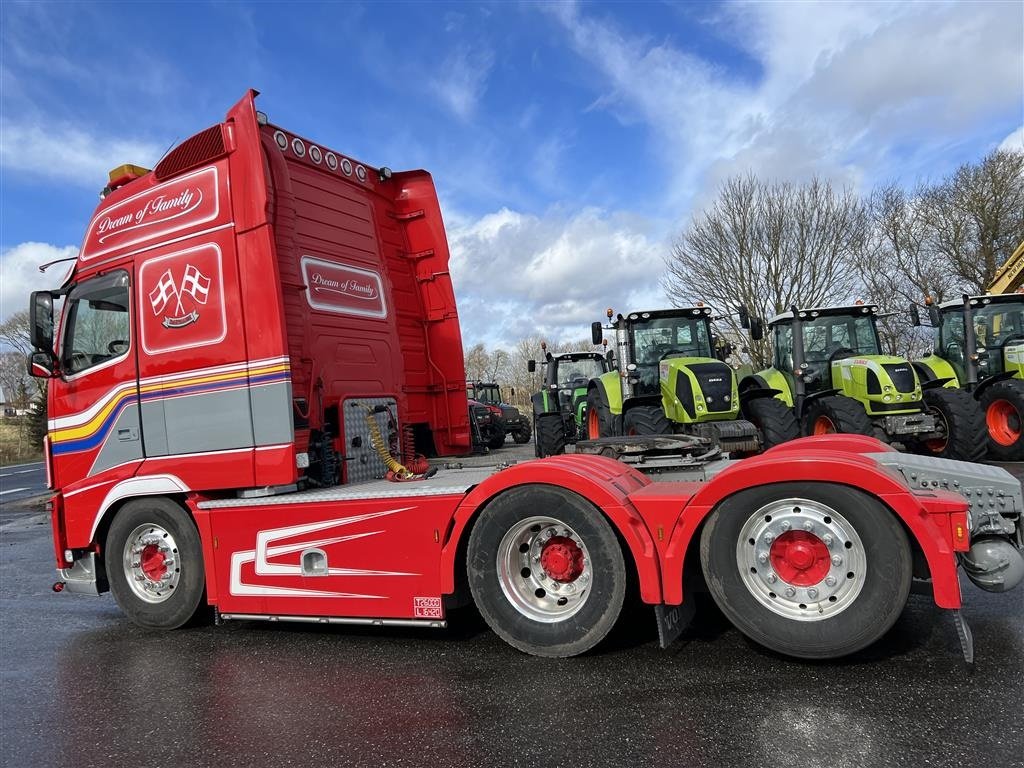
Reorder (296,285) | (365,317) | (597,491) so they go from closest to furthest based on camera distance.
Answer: (597,491), (296,285), (365,317)

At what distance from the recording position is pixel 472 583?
4289 millimetres

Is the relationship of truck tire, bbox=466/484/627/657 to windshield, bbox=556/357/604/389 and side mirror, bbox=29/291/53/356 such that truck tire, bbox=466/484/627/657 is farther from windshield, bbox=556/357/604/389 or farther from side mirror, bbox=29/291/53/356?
windshield, bbox=556/357/604/389

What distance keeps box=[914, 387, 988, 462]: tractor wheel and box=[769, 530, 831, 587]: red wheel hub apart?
30.5 feet

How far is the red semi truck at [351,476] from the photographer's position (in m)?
3.72

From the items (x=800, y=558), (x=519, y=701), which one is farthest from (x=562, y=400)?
(x=519, y=701)

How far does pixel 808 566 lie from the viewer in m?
3.71

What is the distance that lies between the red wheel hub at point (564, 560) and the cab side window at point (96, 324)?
11.7ft

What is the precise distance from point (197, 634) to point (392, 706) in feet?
7.70

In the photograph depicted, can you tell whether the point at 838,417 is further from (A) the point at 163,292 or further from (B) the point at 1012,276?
(B) the point at 1012,276

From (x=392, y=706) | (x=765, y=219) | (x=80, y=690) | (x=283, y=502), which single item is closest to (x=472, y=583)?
(x=392, y=706)

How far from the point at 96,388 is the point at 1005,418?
13640 mm

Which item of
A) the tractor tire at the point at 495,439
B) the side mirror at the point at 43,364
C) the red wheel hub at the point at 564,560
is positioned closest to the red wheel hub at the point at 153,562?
the side mirror at the point at 43,364

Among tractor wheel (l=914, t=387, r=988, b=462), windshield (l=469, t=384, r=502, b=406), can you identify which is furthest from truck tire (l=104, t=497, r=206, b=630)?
windshield (l=469, t=384, r=502, b=406)

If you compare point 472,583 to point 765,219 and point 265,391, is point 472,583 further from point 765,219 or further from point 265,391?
point 765,219
